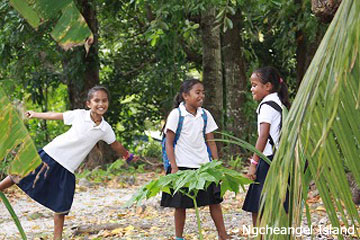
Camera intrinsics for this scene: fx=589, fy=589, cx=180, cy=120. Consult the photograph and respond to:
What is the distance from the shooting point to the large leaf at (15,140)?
1.96 meters

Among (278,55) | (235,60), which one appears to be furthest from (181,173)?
(278,55)

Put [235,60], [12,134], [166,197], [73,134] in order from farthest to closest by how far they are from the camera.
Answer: [235,60]
[73,134]
[166,197]
[12,134]

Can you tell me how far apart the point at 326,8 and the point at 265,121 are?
1.71m

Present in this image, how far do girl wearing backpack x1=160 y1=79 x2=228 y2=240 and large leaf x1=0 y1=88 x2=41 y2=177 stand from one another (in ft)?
8.86

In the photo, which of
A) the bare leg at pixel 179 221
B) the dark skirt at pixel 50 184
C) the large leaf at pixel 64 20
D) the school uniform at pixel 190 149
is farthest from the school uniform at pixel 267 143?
the large leaf at pixel 64 20

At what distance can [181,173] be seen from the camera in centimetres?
324

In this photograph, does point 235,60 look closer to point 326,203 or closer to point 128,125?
point 128,125

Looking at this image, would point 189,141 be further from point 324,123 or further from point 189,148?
point 324,123

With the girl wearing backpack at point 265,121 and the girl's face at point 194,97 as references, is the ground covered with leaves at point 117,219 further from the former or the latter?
the girl's face at point 194,97

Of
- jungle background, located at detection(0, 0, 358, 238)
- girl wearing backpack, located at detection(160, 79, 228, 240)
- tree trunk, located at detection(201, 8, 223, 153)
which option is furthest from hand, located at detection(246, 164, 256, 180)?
tree trunk, located at detection(201, 8, 223, 153)

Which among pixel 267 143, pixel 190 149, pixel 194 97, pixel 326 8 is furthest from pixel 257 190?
pixel 326 8

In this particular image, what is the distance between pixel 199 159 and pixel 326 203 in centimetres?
345

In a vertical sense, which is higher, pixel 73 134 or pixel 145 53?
pixel 145 53

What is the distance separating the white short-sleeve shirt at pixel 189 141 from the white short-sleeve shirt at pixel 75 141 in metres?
0.69
